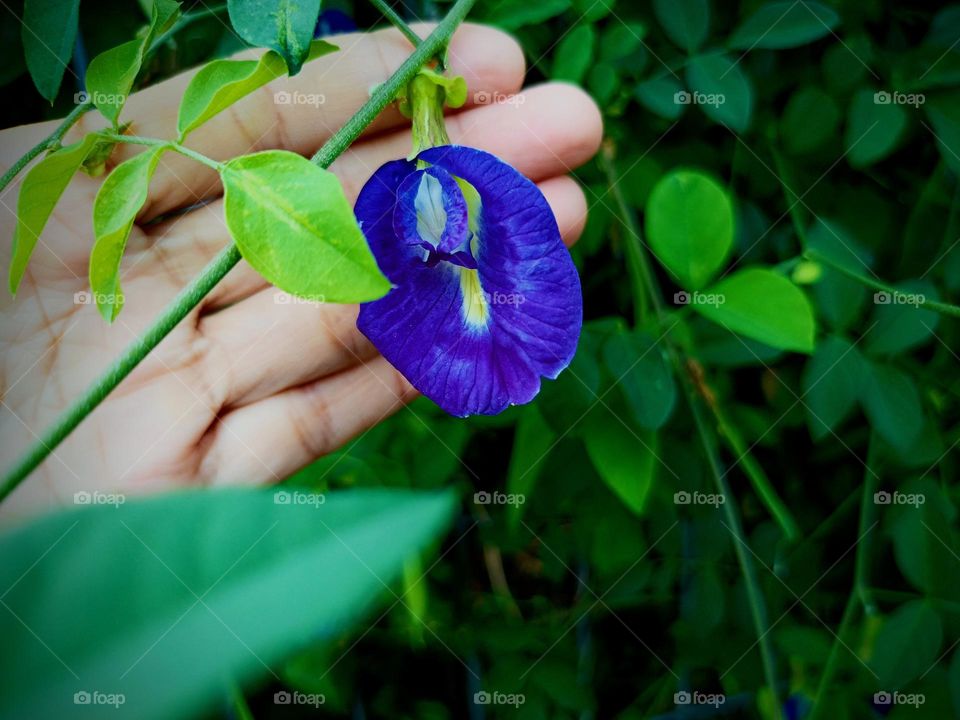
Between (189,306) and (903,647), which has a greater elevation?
(189,306)

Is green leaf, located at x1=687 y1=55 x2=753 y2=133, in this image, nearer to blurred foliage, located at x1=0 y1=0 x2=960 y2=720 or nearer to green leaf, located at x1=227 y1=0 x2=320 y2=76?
blurred foliage, located at x1=0 y1=0 x2=960 y2=720

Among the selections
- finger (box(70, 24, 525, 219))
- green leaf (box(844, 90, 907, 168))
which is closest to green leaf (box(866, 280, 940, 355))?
green leaf (box(844, 90, 907, 168))

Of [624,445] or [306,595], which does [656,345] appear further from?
[306,595]

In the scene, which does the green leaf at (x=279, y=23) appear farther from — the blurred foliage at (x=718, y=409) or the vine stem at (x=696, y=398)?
the vine stem at (x=696, y=398)

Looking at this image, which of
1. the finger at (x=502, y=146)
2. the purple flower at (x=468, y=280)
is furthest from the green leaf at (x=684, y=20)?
the purple flower at (x=468, y=280)

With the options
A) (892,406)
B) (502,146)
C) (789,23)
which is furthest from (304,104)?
(892,406)

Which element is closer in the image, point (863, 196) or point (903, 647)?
point (903, 647)

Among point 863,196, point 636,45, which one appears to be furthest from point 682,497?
point 636,45
